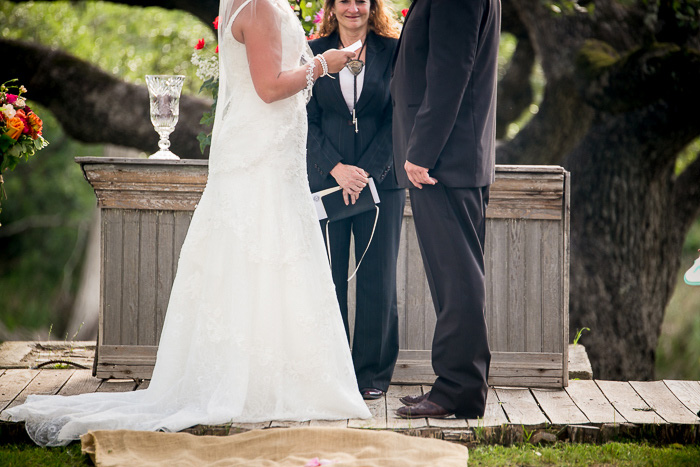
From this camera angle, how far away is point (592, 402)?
362 cm

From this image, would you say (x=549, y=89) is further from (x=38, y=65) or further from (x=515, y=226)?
(x=38, y=65)

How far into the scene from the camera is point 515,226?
3965 millimetres

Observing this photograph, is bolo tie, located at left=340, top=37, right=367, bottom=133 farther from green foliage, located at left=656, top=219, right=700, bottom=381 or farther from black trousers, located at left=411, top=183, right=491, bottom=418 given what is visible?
green foliage, located at left=656, top=219, right=700, bottom=381

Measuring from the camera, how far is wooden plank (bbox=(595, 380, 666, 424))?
335 centimetres

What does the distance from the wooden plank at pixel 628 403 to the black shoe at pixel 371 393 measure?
42.9 inches

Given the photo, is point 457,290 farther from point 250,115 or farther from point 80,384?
point 80,384

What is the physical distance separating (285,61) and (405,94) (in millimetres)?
534

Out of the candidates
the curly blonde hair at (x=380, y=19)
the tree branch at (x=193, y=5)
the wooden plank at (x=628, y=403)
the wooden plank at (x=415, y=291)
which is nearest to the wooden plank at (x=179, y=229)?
the wooden plank at (x=415, y=291)

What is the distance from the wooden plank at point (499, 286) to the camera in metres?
3.95

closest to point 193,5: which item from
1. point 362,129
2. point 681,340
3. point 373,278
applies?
point 362,129

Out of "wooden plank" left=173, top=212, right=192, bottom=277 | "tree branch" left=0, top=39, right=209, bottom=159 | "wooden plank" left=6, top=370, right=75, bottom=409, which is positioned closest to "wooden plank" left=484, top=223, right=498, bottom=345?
"wooden plank" left=173, top=212, right=192, bottom=277

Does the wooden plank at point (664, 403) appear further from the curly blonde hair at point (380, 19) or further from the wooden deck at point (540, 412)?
the curly blonde hair at point (380, 19)

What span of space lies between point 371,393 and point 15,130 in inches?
84.0

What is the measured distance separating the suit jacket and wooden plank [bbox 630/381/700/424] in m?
1.31
